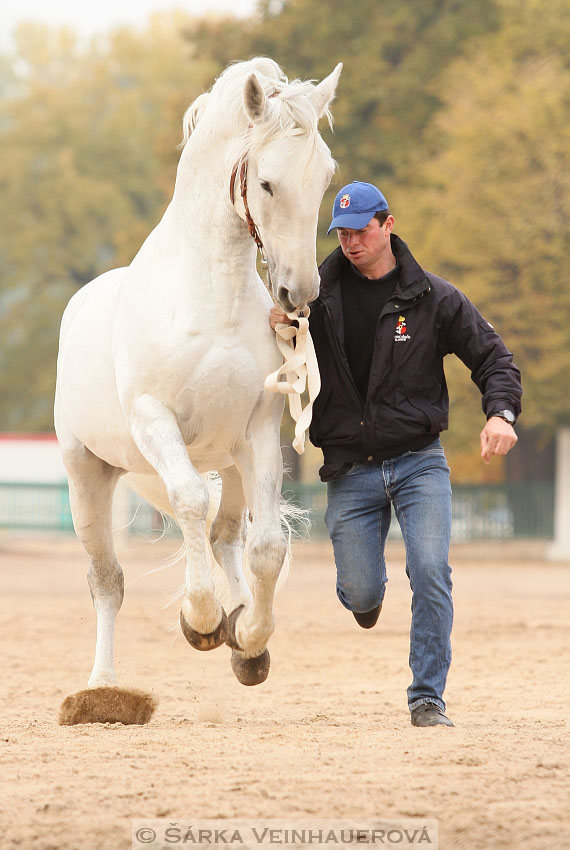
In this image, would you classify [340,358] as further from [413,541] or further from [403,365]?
[413,541]

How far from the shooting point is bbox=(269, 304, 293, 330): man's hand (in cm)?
549

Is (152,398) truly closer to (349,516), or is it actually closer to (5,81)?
(349,516)

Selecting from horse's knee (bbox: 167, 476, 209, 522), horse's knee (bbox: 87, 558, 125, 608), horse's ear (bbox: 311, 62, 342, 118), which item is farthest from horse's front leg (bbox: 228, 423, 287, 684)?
horse's knee (bbox: 87, 558, 125, 608)

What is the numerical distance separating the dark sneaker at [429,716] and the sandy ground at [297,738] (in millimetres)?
118

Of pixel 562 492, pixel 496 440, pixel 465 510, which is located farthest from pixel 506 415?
pixel 465 510

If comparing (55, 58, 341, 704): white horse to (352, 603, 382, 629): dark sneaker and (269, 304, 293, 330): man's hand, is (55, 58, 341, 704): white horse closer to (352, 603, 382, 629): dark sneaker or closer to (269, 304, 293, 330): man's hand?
(269, 304, 293, 330): man's hand

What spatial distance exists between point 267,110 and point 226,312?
83cm

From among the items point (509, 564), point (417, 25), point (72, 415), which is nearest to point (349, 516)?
point (72, 415)

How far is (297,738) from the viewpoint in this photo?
17.8 ft

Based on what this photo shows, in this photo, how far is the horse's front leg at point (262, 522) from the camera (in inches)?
218

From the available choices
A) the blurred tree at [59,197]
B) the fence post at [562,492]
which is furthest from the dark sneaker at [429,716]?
the blurred tree at [59,197]

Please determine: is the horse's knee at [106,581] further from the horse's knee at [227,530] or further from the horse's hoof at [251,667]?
the horse's hoof at [251,667]

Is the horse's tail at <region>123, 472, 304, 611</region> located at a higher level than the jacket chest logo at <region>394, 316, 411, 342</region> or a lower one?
lower

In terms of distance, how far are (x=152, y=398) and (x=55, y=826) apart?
2051 mm
